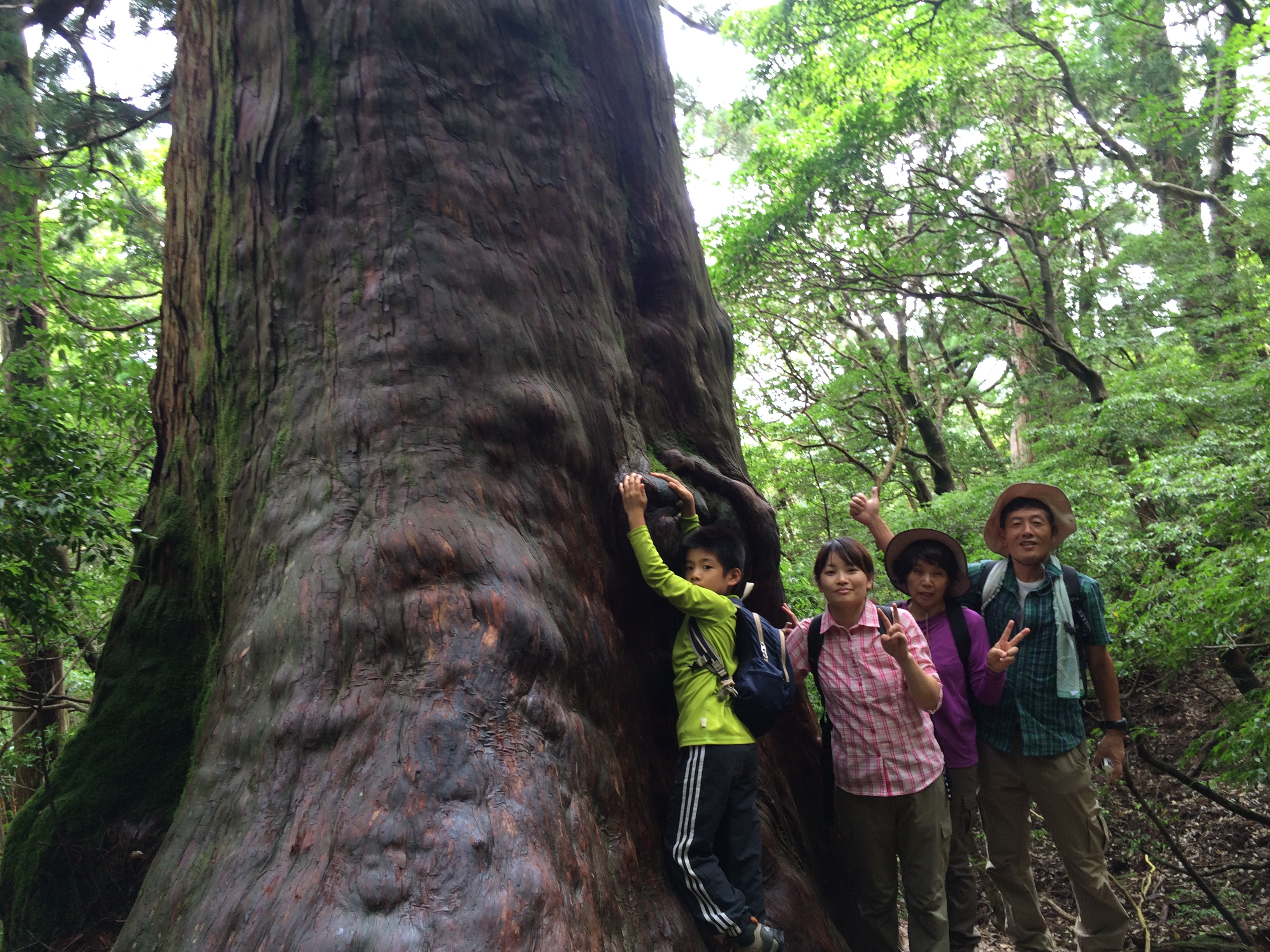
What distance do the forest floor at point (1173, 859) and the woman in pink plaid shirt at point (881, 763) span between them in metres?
1.54

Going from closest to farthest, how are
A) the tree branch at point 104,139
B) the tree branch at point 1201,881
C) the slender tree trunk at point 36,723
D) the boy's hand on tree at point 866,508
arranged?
the boy's hand on tree at point 866,508
the tree branch at point 1201,881
the tree branch at point 104,139
the slender tree trunk at point 36,723

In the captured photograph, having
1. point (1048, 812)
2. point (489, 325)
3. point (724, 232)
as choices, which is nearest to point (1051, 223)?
point (724, 232)

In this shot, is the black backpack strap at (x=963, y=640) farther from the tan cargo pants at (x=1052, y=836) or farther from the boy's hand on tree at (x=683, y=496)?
the boy's hand on tree at (x=683, y=496)

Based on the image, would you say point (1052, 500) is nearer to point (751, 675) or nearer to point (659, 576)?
point (751, 675)

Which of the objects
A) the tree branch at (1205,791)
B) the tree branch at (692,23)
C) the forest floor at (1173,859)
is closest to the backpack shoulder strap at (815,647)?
the forest floor at (1173,859)

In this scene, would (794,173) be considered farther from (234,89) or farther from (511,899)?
(511,899)

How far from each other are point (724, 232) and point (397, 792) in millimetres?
9594

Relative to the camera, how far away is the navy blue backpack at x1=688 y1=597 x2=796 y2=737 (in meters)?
2.86

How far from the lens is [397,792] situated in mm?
1992

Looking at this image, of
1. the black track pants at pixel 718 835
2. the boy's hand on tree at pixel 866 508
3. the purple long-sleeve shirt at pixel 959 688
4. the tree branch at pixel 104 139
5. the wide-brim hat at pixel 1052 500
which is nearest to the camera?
the black track pants at pixel 718 835

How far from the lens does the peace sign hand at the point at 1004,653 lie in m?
3.26

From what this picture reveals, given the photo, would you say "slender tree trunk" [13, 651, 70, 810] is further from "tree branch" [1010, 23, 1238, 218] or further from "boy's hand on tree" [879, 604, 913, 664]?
"tree branch" [1010, 23, 1238, 218]

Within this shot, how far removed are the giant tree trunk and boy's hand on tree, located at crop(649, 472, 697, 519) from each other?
13 cm

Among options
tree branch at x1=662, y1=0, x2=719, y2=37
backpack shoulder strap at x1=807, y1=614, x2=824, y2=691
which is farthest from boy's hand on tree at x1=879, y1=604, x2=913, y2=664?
tree branch at x1=662, y1=0, x2=719, y2=37
